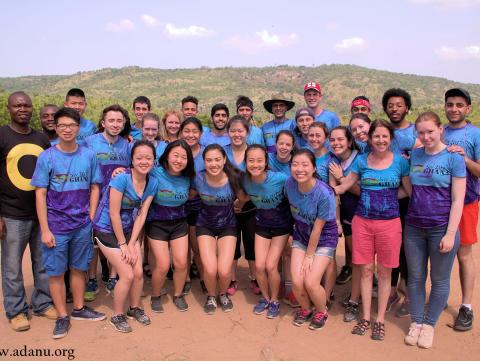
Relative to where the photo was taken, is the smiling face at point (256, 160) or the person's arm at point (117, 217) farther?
the smiling face at point (256, 160)

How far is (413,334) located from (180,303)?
2.41 metres

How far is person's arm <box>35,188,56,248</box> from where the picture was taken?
12.6 ft

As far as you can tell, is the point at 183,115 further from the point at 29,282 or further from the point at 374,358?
the point at 374,358

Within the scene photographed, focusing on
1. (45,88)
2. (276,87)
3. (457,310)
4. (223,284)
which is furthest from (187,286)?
(45,88)

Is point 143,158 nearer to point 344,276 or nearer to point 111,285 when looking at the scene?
point 111,285

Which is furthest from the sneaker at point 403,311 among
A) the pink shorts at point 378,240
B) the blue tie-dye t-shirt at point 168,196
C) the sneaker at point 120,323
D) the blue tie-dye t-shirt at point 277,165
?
the sneaker at point 120,323

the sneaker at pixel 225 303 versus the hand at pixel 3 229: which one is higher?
the hand at pixel 3 229

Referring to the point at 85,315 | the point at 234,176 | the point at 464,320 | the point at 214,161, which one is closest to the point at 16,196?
the point at 85,315

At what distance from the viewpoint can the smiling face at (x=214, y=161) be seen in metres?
4.21

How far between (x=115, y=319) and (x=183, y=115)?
9.73 ft

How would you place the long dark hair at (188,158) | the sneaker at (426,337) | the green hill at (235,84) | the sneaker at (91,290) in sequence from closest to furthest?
the sneaker at (426,337) → the long dark hair at (188,158) → the sneaker at (91,290) → the green hill at (235,84)

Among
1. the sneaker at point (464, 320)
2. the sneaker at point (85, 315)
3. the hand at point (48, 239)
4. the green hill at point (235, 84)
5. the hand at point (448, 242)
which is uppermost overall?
the green hill at point (235, 84)

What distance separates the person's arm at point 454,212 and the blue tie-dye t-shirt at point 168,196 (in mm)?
2548

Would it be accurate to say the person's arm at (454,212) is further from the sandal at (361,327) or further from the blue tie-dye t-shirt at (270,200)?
the blue tie-dye t-shirt at (270,200)
